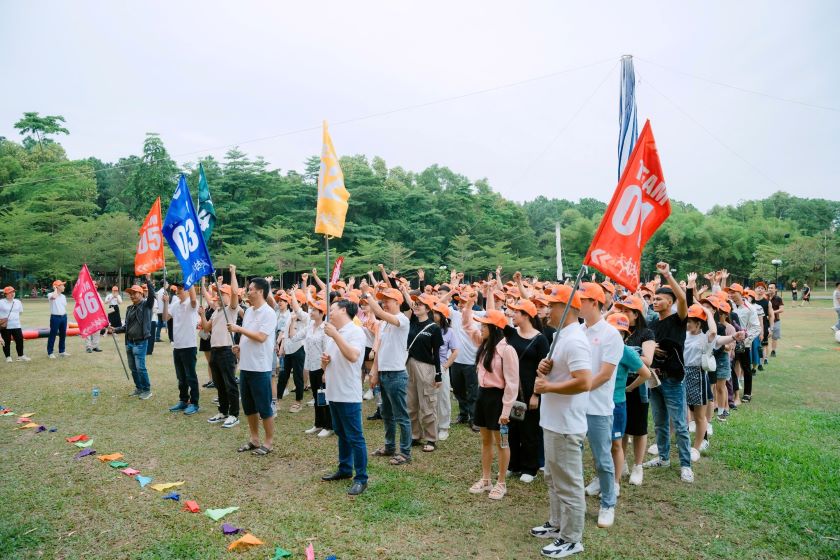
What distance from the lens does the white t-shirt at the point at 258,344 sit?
21.9 ft

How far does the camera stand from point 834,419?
8.03m

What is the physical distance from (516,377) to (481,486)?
4.32 ft

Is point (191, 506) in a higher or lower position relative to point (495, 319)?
lower

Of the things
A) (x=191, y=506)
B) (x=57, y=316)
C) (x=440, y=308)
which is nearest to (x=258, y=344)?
(x=191, y=506)

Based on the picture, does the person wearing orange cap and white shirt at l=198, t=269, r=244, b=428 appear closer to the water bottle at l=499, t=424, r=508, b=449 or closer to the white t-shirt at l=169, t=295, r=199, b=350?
the white t-shirt at l=169, t=295, r=199, b=350

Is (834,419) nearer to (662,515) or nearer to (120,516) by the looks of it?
(662,515)

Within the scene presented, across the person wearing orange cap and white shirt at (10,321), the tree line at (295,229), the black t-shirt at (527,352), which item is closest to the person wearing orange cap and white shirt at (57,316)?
the person wearing orange cap and white shirt at (10,321)

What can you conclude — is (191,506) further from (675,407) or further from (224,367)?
(675,407)

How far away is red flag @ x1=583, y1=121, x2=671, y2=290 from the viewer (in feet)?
14.4

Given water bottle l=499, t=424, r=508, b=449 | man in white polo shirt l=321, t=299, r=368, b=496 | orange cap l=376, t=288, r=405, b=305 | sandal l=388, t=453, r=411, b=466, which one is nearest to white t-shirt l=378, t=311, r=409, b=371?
orange cap l=376, t=288, r=405, b=305

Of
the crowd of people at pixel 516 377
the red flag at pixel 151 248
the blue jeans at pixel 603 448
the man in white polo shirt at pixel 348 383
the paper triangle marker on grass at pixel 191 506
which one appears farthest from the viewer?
the red flag at pixel 151 248

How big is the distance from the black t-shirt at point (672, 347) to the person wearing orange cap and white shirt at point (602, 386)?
1.52 m

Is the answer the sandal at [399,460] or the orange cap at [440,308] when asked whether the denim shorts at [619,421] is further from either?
the orange cap at [440,308]

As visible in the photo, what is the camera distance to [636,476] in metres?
5.82
